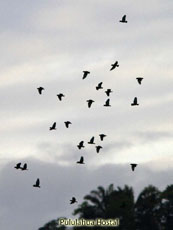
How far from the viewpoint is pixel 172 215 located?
16588 cm

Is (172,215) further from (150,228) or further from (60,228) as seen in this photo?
(60,228)

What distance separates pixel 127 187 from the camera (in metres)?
170

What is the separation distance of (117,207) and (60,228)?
25.3 m

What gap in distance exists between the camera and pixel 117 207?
547 ft

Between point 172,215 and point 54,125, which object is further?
point 172,215

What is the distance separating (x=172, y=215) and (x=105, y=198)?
12137 millimetres

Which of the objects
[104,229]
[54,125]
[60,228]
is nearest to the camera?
[54,125]

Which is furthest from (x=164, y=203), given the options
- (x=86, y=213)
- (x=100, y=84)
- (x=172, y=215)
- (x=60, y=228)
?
(x=100, y=84)

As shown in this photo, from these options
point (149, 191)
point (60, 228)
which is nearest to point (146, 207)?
point (149, 191)

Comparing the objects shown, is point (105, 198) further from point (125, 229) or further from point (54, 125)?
point (54, 125)

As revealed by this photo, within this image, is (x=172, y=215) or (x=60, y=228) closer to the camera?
(x=172, y=215)

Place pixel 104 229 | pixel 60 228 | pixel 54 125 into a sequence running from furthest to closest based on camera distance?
pixel 60 228 → pixel 104 229 → pixel 54 125

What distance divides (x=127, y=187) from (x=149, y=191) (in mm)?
5045

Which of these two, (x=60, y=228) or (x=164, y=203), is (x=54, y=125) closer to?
(x=164, y=203)
